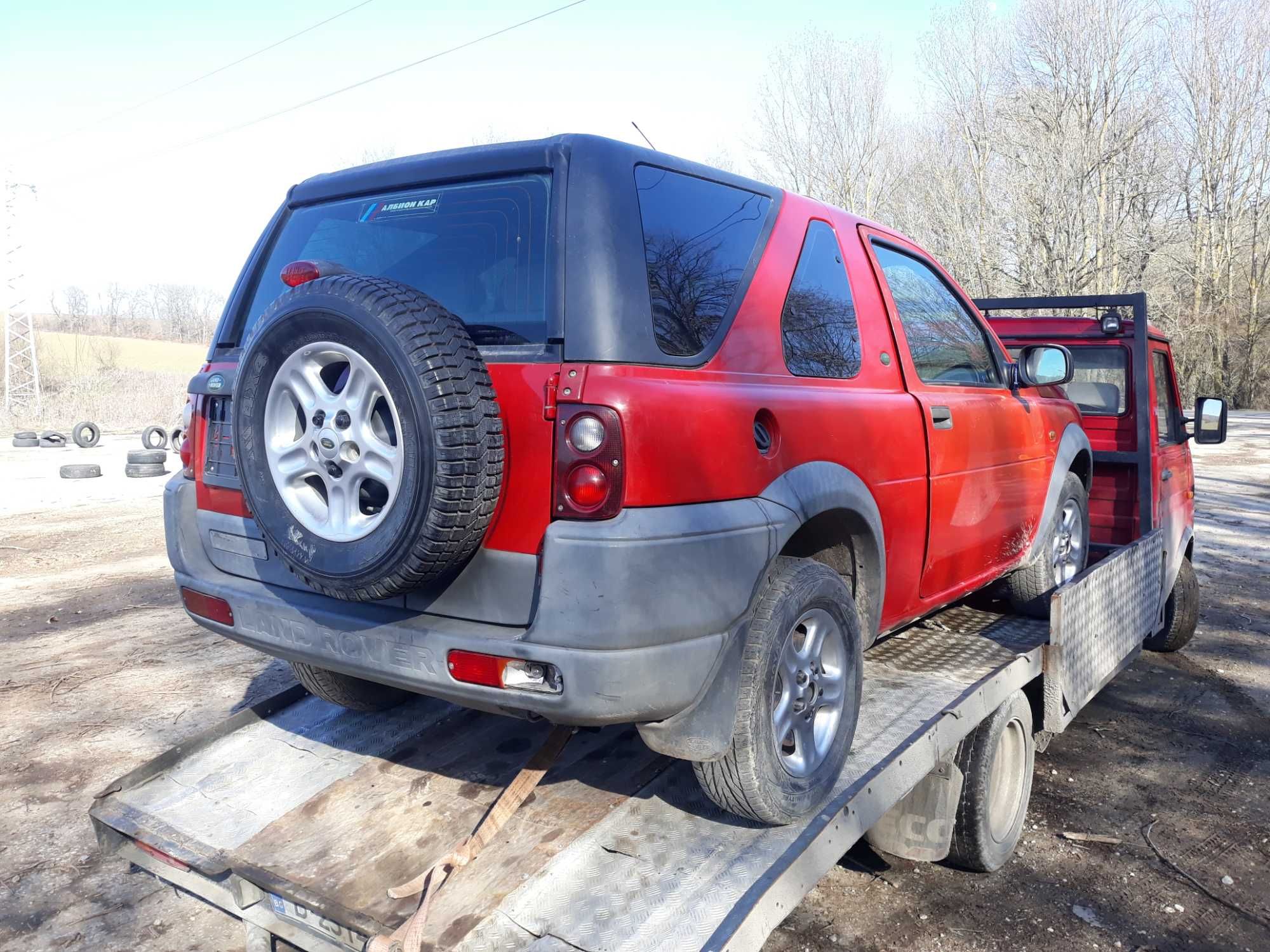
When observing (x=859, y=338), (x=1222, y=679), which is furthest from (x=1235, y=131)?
(x=859, y=338)

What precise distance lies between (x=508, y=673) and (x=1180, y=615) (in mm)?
5271

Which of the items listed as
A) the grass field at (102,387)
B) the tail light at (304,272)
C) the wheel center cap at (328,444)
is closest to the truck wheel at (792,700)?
the wheel center cap at (328,444)

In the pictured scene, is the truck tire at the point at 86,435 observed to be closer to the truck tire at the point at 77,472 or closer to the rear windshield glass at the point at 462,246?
the truck tire at the point at 77,472

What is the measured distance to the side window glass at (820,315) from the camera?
275 cm

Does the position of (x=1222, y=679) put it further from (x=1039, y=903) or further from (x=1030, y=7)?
(x=1030, y=7)

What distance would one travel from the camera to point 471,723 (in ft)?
10.6

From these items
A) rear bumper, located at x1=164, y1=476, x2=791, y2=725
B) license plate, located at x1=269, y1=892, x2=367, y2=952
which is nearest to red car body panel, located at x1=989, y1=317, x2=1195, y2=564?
rear bumper, located at x1=164, y1=476, x2=791, y2=725

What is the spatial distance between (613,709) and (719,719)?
0.99ft

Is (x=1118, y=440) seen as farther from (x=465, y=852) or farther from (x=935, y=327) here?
(x=465, y=852)

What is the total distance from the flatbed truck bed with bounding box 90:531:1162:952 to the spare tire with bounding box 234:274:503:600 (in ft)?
2.44

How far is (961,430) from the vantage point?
3.54 metres

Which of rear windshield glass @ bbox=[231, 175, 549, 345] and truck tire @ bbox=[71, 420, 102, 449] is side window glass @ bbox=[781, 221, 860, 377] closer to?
rear windshield glass @ bbox=[231, 175, 549, 345]

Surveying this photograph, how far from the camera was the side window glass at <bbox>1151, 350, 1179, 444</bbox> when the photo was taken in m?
5.89

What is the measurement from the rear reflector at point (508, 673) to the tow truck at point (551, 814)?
0.50 metres
